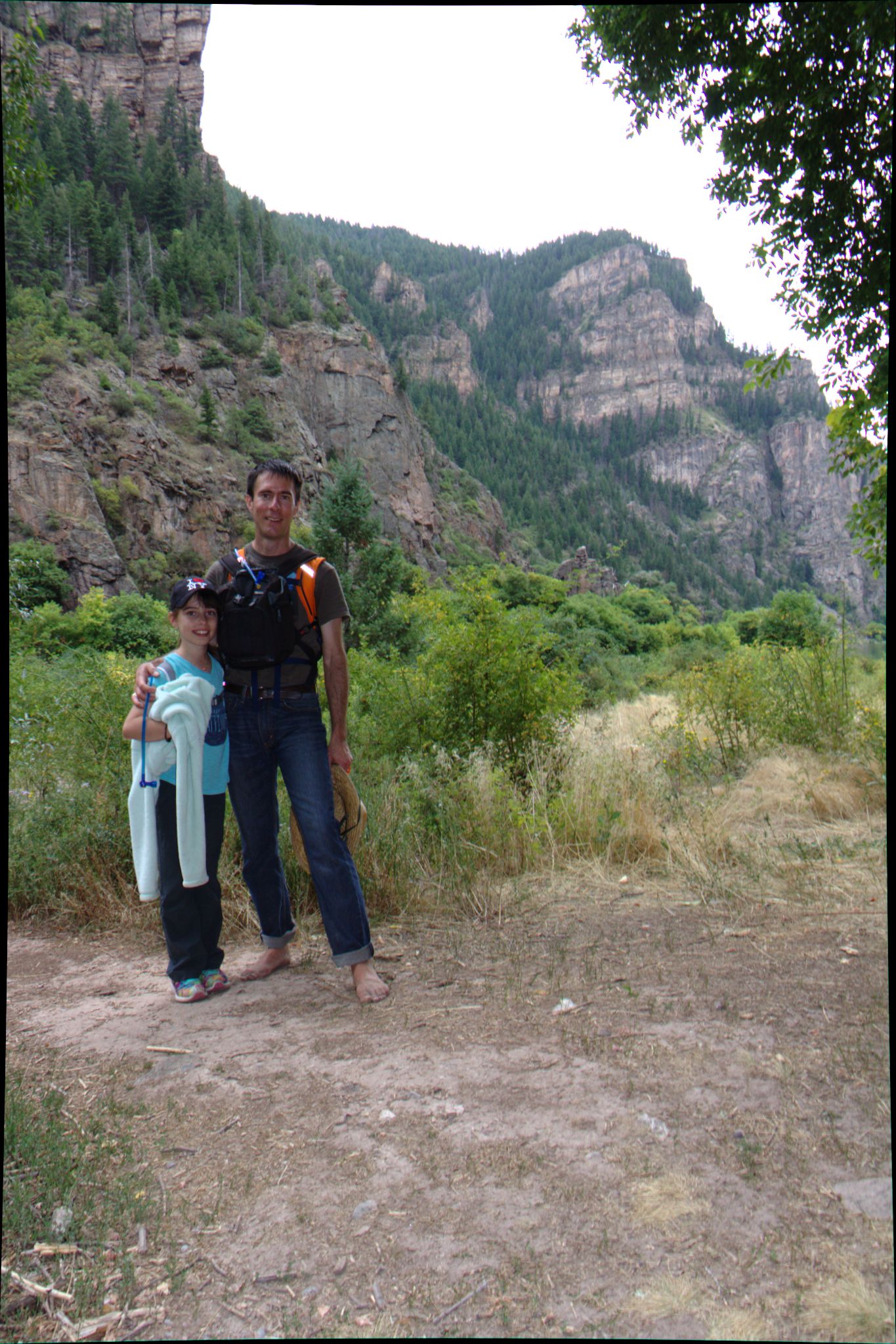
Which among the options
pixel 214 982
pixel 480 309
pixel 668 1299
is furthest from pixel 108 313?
pixel 480 309

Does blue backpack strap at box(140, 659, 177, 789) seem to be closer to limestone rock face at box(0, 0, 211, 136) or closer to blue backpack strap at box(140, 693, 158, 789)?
blue backpack strap at box(140, 693, 158, 789)

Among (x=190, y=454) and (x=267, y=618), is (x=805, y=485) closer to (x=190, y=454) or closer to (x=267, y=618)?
(x=190, y=454)

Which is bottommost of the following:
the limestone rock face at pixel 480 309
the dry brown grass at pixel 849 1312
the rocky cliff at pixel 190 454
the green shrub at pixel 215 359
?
the dry brown grass at pixel 849 1312

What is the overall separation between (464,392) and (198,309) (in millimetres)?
71219

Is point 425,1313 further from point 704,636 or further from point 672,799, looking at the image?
point 704,636

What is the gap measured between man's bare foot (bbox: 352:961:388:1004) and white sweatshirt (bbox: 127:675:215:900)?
733 mm

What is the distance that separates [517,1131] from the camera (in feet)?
7.87

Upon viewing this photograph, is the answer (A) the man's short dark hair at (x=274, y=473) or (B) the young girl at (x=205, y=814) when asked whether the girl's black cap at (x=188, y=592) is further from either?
(A) the man's short dark hair at (x=274, y=473)

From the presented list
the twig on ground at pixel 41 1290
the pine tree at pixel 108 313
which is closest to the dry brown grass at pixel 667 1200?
the twig on ground at pixel 41 1290

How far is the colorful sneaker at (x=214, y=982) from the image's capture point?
11.6 ft

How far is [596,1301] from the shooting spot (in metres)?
1.74

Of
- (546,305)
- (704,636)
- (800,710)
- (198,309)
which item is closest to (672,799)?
(800,710)

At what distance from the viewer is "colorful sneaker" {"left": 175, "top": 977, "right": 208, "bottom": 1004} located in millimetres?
3479

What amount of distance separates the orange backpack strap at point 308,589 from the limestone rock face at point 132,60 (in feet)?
275
